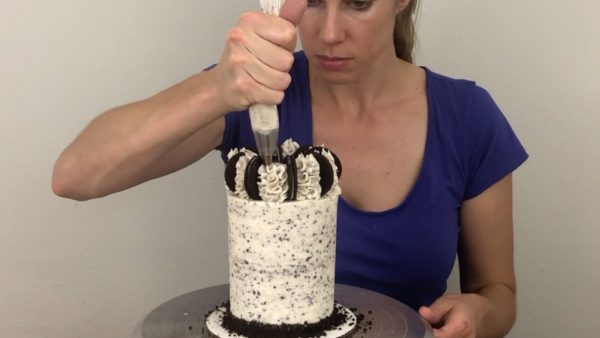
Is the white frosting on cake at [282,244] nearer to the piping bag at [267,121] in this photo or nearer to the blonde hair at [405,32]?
the piping bag at [267,121]

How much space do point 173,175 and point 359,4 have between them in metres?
0.53

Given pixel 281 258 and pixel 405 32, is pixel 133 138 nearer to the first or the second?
pixel 281 258

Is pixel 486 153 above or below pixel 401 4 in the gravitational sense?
below

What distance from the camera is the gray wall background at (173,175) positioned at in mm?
1184

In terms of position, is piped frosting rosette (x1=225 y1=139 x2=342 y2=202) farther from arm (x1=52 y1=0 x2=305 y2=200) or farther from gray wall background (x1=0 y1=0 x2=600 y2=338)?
gray wall background (x1=0 y1=0 x2=600 y2=338)

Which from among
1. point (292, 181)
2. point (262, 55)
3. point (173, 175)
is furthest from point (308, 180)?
point (173, 175)

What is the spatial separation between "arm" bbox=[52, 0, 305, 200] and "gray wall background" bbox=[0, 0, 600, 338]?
0.34 meters

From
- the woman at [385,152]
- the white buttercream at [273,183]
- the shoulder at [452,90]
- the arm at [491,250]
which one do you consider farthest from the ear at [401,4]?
the white buttercream at [273,183]

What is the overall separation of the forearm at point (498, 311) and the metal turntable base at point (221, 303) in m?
0.17

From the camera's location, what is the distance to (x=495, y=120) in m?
1.07

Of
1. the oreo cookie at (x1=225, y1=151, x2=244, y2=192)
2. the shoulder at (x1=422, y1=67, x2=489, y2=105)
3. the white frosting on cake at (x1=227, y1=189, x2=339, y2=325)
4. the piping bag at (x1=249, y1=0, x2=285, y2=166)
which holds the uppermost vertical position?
the shoulder at (x1=422, y1=67, x2=489, y2=105)

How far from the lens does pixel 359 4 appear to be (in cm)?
92

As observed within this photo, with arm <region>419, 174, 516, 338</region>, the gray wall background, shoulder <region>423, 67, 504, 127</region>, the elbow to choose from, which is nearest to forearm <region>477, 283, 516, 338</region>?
arm <region>419, 174, 516, 338</region>

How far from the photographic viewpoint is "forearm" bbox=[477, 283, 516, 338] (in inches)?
36.7
